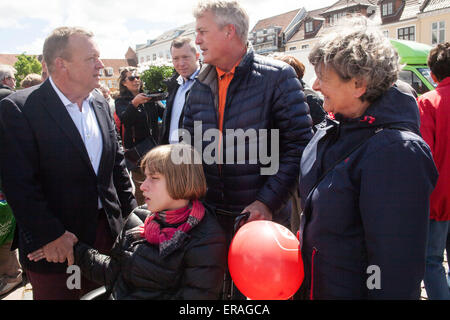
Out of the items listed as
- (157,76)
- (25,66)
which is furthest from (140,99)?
(25,66)

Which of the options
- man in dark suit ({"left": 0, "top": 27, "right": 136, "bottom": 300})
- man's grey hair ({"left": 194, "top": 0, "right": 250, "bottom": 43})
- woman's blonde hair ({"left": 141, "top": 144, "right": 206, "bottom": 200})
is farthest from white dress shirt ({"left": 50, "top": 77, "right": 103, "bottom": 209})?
man's grey hair ({"left": 194, "top": 0, "right": 250, "bottom": 43})

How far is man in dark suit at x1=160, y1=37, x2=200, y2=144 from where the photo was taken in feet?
13.1

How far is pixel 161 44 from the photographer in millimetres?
71125

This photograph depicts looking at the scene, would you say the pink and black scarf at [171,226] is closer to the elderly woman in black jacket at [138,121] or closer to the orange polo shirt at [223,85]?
the orange polo shirt at [223,85]

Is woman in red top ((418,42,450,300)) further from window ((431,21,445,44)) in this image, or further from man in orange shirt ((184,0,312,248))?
window ((431,21,445,44))

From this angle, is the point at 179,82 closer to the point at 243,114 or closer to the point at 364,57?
the point at 243,114

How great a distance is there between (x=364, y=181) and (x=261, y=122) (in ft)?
3.26

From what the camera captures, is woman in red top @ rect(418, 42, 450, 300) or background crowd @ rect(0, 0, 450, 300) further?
woman in red top @ rect(418, 42, 450, 300)

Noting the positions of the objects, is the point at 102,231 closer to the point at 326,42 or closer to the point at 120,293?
the point at 120,293

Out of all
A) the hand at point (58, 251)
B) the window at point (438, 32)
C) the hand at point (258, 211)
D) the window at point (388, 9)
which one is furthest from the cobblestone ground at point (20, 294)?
the window at point (388, 9)

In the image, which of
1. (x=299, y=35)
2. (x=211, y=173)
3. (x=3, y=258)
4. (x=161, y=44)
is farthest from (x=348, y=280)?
(x=161, y=44)

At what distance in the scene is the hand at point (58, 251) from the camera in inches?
79.4

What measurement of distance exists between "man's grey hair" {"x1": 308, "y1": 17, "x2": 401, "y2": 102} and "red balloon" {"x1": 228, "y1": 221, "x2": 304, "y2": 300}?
2.41 ft

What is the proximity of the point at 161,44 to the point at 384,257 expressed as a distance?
75.0 metres
